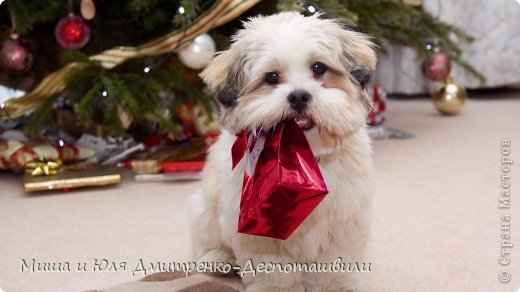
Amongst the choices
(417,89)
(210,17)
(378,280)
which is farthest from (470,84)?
(378,280)

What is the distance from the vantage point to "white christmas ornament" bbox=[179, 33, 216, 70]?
2.38 meters

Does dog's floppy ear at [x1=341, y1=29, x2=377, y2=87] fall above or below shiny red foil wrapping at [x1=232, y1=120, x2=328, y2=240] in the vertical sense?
above

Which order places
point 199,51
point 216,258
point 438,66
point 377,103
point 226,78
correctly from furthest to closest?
1. point 438,66
2. point 377,103
3. point 199,51
4. point 216,258
5. point 226,78

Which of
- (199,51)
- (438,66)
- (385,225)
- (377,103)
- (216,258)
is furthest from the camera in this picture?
(438,66)

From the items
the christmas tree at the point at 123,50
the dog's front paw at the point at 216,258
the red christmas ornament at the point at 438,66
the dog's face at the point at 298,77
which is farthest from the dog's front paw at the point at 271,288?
the red christmas ornament at the point at 438,66

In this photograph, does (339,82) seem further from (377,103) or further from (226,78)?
(377,103)

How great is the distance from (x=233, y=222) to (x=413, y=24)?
2234 mm

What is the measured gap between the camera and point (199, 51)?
2.38 meters

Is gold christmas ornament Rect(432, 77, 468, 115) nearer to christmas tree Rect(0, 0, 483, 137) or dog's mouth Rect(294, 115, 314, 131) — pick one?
christmas tree Rect(0, 0, 483, 137)

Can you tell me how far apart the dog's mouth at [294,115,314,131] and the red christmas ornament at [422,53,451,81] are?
2.35 metres

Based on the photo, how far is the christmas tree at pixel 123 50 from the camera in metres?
Answer: 2.38

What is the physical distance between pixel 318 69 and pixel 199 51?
1.15 m

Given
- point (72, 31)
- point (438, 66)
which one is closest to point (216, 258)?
point (72, 31)

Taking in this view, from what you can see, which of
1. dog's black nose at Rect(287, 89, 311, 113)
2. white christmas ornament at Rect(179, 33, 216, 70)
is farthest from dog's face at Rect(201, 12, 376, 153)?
white christmas ornament at Rect(179, 33, 216, 70)
